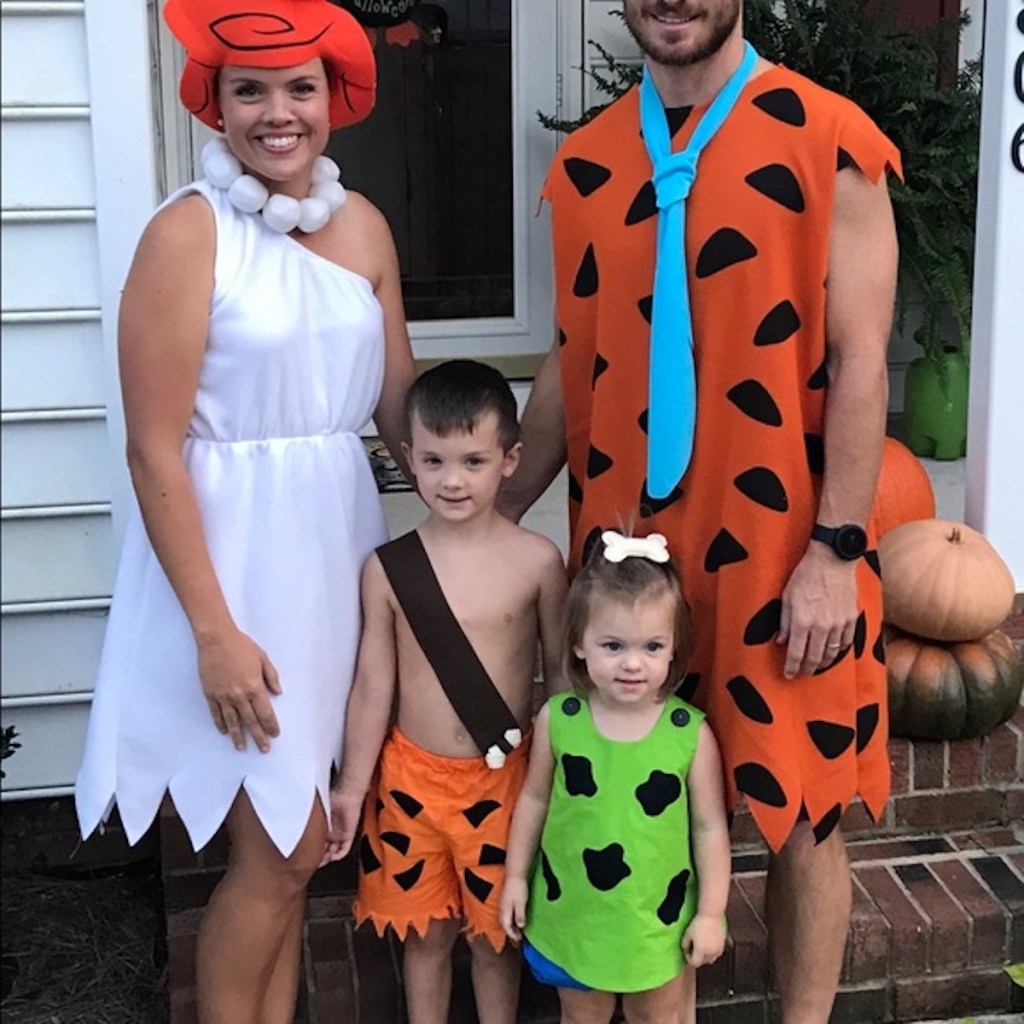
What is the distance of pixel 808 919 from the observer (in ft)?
7.39

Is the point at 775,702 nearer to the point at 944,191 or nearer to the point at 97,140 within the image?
the point at 97,140

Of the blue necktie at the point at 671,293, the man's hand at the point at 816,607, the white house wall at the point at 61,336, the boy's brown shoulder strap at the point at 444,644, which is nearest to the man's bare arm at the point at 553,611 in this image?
the boy's brown shoulder strap at the point at 444,644

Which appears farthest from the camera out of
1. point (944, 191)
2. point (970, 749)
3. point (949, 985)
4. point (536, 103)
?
point (536, 103)

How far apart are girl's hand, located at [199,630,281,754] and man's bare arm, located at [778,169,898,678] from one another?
760mm

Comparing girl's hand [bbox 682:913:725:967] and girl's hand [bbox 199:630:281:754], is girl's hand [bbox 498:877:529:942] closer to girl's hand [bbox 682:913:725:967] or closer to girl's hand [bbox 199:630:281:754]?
girl's hand [bbox 682:913:725:967]

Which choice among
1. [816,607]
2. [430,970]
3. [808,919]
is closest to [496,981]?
[430,970]

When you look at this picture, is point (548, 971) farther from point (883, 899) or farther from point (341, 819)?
point (883, 899)

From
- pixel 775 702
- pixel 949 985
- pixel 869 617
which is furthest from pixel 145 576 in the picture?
pixel 949 985

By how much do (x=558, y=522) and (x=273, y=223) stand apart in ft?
6.91

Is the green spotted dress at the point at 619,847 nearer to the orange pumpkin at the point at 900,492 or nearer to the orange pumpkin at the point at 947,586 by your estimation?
the orange pumpkin at the point at 947,586

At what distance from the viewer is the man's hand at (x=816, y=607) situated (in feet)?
6.63

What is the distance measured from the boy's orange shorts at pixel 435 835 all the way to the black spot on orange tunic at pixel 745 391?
0.37m

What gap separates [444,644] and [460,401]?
0.37 metres

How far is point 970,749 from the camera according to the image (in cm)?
299
